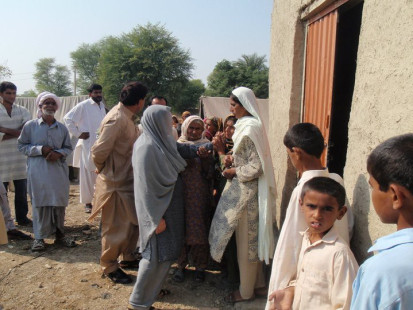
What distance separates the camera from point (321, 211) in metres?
1.72

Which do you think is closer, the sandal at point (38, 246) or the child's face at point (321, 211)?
the child's face at point (321, 211)

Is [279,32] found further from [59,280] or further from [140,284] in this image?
[59,280]

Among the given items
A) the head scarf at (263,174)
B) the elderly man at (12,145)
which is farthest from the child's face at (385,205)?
the elderly man at (12,145)

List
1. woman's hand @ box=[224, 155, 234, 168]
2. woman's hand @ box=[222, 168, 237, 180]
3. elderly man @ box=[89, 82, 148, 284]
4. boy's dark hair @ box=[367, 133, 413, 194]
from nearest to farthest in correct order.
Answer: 1. boy's dark hair @ box=[367, 133, 413, 194]
2. woman's hand @ box=[222, 168, 237, 180]
3. woman's hand @ box=[224, 155, 234, 168]
4. elderly man @ box=[89, 82, 148, 284]

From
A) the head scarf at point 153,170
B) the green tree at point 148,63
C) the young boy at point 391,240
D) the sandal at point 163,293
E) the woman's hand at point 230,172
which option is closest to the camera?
the young boy at point 391,240

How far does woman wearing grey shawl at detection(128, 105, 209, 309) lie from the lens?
2637 mm

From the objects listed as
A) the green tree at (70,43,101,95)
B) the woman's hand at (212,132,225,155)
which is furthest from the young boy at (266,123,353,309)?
the green tree at (70,43,101,95)

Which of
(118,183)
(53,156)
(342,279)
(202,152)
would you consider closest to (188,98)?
(53,156)

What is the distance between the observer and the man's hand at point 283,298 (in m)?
1.89

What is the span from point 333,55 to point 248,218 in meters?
1.51

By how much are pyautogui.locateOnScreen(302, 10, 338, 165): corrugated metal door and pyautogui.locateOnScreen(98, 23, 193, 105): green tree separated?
23236 mm

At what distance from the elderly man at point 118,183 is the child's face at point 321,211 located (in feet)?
7.01

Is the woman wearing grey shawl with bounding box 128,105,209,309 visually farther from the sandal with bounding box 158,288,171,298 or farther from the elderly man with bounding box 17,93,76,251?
the elderly man with bounding box 17,93,76,251

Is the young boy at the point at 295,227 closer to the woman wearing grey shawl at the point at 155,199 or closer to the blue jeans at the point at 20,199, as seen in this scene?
the woman wearing grey shawl at the point at 155,199
